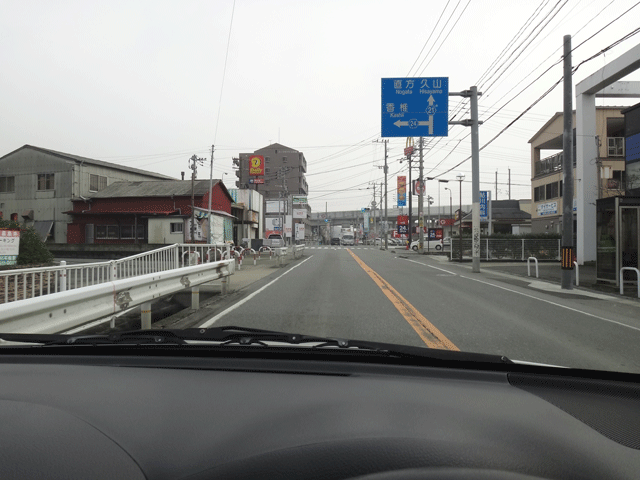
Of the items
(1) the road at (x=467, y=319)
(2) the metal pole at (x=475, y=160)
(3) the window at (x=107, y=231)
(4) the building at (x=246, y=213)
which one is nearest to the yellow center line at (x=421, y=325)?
(1) the road at (x=467, y=319)

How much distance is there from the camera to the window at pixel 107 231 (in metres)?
38.4

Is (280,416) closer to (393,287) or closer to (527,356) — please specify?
(527,356)

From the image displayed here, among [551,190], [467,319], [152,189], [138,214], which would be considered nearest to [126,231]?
[138,214]

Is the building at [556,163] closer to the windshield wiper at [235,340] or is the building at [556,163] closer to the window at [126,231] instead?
the windshield wiper at [235,340]

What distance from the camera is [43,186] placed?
4106 centimetres

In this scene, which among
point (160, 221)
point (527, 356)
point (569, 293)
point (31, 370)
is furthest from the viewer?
point (160, 221)

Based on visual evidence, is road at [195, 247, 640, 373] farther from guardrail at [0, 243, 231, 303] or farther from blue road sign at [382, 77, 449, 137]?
blue road sign at [382, 77, 449, 137]

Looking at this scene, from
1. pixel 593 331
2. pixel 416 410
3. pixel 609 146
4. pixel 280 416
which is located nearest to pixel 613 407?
pixel 416 410

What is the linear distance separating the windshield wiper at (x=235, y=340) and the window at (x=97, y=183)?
148 feet

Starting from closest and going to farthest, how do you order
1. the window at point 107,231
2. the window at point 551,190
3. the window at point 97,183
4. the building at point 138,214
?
the building at point 138,214 → the window at point 551,190 → the window at point 107,231 → the window at point 97,183

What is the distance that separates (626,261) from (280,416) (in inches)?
622

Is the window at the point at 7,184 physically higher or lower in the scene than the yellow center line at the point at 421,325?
higher

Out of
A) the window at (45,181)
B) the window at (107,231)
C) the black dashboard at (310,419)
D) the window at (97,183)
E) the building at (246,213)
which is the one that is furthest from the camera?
the building at (246,213)

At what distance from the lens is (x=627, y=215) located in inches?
544
